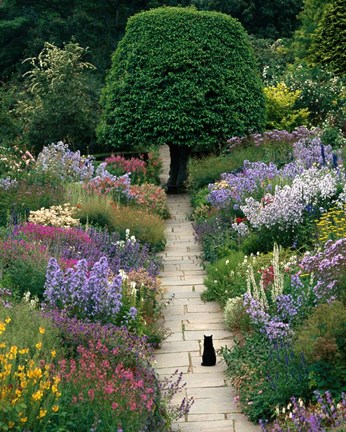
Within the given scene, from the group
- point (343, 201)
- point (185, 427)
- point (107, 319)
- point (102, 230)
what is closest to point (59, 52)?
point (102, 230)

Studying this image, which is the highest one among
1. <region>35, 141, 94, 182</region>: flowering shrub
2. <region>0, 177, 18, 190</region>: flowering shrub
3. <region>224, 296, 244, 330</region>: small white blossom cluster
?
<region>224, 296, 244, 330</region>: small white blossom cluster

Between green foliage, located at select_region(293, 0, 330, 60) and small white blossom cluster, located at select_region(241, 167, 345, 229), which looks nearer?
small white blossom cluster, located at select_region(241, 167, 345, 229)

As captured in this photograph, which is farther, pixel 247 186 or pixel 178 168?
pixel 178 168

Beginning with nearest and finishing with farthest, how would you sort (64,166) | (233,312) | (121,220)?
(233,312) < (121,220) < (64,166)

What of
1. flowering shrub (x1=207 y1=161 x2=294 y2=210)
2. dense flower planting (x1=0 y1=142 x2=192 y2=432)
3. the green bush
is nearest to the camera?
dense flower planting (x1=0 y1=142 x2=192 y2=432)

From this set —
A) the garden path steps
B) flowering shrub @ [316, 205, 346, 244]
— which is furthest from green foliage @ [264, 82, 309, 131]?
flowering shrub @ [316, 205, 346, 244]

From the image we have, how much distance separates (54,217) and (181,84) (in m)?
7.09

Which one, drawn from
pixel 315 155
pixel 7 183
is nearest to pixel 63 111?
pixel 7 183

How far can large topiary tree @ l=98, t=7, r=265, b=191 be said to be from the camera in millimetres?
18438

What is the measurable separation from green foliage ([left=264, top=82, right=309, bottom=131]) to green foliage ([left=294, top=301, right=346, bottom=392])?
15.1m

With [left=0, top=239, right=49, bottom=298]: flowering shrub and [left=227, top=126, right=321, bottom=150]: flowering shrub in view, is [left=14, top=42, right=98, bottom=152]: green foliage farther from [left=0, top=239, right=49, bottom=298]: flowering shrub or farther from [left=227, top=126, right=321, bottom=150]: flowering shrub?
[left=0, top=239, right=49, bottom=298]: flowering shrub

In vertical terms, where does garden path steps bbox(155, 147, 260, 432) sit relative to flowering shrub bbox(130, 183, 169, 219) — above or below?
above

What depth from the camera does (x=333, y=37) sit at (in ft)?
85.1

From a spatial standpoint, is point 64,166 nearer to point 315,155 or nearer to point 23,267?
point 315,155
